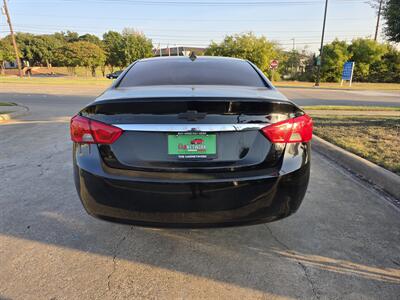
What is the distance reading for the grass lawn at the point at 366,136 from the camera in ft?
15.9

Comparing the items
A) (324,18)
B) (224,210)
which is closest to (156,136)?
(224,210)

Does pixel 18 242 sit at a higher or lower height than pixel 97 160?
lower

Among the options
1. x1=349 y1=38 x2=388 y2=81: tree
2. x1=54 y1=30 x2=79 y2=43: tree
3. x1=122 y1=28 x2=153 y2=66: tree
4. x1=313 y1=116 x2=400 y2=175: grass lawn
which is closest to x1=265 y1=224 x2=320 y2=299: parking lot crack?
x1=313 y1=116 x2=400 y2=175: grass lawn

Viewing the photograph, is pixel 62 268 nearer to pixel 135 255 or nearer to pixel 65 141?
pixel 135 255

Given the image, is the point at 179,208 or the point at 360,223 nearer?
the point at 179,208

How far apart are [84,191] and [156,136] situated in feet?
2.26

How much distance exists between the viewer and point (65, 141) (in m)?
6.34

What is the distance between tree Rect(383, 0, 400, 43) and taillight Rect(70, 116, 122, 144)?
781 cm

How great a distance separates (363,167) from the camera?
14.8ft

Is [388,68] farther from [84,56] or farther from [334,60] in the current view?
[84,56]

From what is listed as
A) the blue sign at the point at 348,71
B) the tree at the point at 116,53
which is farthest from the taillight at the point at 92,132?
the tree at the point at 116,53

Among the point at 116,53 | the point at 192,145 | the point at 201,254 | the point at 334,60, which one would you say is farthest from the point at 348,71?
the point at 116,53

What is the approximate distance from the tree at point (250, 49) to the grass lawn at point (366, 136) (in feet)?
105

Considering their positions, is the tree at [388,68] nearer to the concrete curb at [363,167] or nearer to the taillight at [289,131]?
the concrete curb at [363,167]
